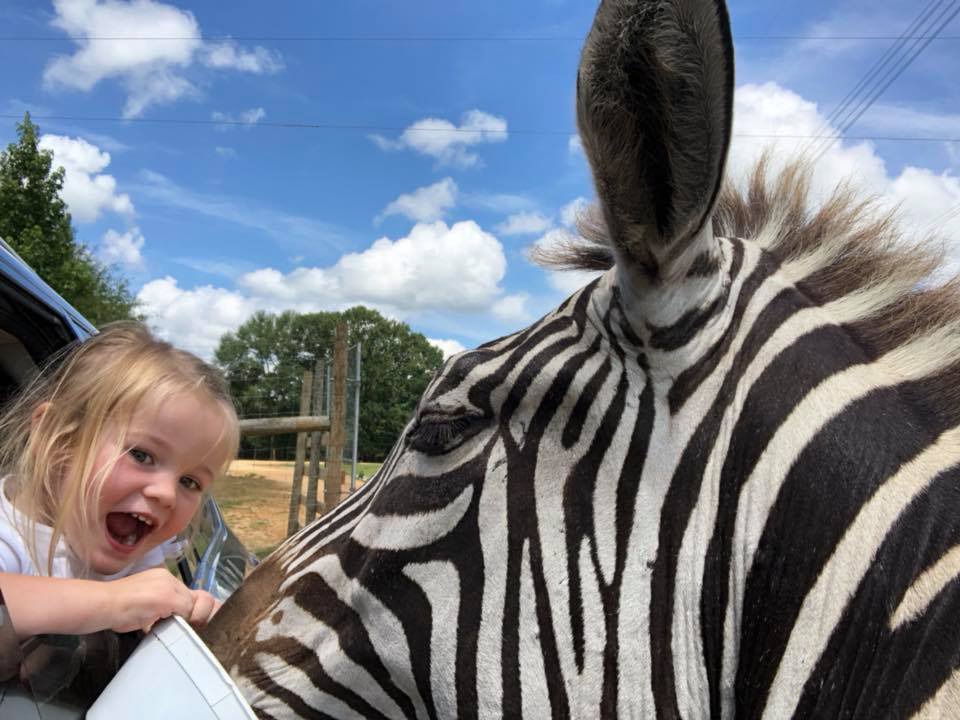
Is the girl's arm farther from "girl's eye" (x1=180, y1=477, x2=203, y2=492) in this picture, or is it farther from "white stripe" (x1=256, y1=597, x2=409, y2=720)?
"girl's eye" (x1=180, y1=477, x2=203, y2=492)

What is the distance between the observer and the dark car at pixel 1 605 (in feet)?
3.43

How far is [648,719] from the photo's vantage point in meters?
1.23

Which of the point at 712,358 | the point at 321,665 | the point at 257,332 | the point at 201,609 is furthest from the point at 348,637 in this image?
the point at 257,332

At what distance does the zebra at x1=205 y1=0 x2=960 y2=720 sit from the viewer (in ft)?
3.71

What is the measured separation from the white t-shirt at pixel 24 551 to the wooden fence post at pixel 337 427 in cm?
708

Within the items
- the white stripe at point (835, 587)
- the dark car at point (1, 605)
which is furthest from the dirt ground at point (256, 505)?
the white stripe at point (835, 587)

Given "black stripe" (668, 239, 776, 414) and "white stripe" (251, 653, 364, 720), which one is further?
"white stripe" (251, 653, 364, 720)

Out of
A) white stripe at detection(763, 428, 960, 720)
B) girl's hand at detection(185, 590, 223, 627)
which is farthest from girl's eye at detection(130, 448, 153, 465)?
white stripe at detection(763, 428, 960, 720)

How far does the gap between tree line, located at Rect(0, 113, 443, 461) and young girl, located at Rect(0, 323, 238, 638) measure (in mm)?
678

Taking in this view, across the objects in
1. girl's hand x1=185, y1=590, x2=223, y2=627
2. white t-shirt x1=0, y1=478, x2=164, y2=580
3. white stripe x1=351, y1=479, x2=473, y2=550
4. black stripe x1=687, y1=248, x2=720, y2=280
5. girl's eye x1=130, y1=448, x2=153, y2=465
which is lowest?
girl's hand x1=185, y1=590, x2=223, y2=627

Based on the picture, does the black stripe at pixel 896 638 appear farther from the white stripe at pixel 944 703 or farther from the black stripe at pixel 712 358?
the black stripe at pixel 712 358

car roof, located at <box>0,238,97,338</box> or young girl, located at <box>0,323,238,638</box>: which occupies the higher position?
car roof, located at <box>0,238,97,338</box>

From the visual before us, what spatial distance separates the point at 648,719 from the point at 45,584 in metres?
1.22

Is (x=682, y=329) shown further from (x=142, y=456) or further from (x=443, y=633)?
(x=142, y=456)
